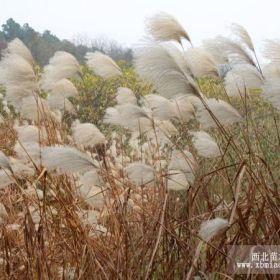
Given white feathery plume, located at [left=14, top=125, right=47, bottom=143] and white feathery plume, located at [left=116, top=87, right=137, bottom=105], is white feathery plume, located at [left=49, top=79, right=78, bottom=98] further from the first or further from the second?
white feathery plume, located at [left=14, top=125, right=47, bottom=143]

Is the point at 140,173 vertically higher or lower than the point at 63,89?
lower

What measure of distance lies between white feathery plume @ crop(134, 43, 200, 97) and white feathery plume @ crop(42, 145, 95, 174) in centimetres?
35

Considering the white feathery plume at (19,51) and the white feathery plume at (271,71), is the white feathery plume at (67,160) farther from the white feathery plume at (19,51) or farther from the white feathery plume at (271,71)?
the white feathery plume at (19,51)

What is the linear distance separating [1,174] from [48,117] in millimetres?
798

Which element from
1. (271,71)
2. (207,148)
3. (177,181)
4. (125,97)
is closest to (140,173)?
(177,181)

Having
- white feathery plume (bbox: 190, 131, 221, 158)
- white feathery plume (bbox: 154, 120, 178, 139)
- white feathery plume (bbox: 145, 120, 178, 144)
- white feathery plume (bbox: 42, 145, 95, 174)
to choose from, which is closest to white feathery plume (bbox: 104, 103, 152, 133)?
white feathery plume (bbox: 145, 120, 178, 144)

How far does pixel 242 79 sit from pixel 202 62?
213mm

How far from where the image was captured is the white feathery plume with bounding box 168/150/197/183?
2.48 m

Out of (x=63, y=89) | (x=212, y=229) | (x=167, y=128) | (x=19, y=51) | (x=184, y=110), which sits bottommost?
(x=212, y=229)

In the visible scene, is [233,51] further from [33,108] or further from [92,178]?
[33,108]

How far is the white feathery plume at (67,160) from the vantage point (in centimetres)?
212

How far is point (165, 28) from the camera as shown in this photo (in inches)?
94.0

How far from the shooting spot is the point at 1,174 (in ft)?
8.14

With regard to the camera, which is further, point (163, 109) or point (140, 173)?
point (163, 109)
